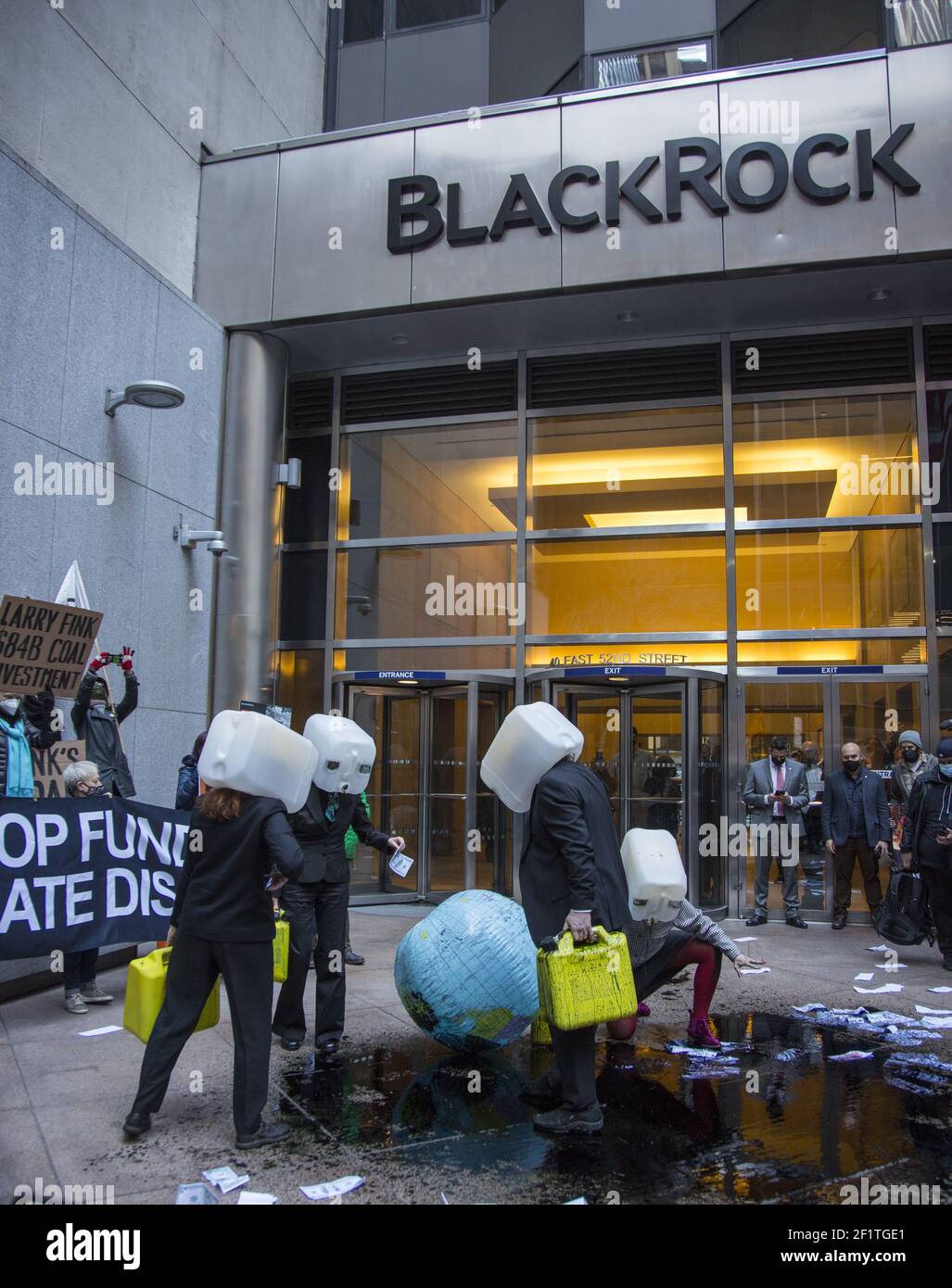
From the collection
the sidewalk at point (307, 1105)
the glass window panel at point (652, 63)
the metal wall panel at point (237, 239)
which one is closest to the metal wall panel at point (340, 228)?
the metal wall panel at point (237, 239)

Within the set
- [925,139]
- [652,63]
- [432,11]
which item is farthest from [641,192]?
[432,11]

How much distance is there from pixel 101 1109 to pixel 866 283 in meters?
10.0

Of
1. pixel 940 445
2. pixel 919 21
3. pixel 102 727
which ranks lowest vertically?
pixel 102 727

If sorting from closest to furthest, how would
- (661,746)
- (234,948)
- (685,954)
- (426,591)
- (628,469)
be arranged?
(234,948), (685,954), (661,746), (628,469), (426,591)

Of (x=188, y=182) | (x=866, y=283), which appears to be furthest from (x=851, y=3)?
(x=188, y=182)

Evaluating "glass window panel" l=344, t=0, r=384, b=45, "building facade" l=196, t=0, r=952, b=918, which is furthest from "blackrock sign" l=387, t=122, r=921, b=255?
"glass window panel" l=344, t=0, r=384, b=45

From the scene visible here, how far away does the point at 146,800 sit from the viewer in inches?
362

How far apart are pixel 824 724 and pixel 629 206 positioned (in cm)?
583

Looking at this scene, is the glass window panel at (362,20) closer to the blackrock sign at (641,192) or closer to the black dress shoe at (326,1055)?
the blackrock sign at (641,192)

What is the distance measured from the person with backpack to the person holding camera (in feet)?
20.3

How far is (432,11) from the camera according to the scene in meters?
14.3

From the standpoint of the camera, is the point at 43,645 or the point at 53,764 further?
the point at 53,764

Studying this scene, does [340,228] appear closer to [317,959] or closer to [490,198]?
[490,198]

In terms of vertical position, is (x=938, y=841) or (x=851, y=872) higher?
(x=938, y=841)
